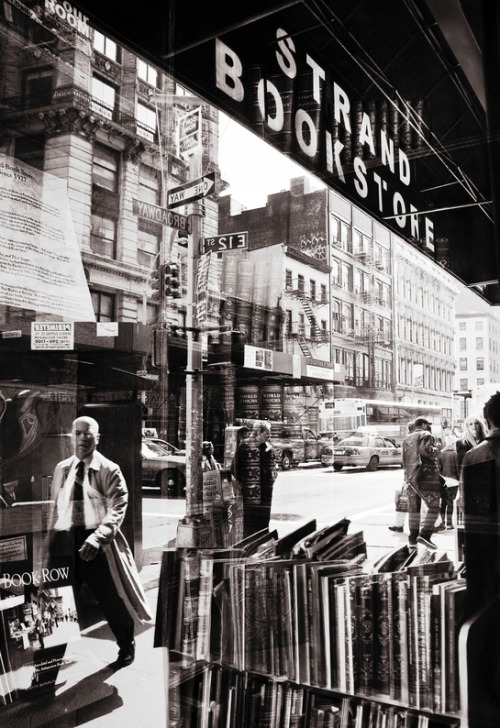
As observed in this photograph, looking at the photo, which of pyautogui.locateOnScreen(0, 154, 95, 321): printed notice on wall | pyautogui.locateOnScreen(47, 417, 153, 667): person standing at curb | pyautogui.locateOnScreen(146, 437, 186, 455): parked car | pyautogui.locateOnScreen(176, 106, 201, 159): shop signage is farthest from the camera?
pyautogui.locateOnScreen(47, 417, 153, 667): person standing at curb

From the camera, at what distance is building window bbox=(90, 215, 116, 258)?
116 inches

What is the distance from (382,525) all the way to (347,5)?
2.07 m

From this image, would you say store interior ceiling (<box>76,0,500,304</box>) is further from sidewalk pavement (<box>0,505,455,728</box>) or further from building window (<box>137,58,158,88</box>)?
sidewalk pavement (<box>0,505,455,728</box>)

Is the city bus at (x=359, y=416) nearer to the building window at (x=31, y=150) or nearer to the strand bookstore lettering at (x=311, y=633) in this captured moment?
the strand bookstore lettering at (x=311, y=633)

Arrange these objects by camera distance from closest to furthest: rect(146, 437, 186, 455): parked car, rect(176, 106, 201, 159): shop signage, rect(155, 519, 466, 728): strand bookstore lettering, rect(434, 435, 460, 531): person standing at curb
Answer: rect(155, 519, 466, 728): strand bookstore lettering
rect(434, 435, 460, 531): person standing at curb
rect(176, 106, 201, 159): shop signage
rect(146, 437, 186, 455): parked car

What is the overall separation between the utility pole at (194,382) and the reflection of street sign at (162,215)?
4 centimetres

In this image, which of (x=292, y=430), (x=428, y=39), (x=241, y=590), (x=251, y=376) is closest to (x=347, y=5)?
(x=428, y=39)

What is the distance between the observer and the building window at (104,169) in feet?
9.84

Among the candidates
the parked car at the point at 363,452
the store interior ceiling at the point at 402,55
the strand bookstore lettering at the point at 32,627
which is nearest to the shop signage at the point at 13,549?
the strand bookstore lettering at the point at 32,627

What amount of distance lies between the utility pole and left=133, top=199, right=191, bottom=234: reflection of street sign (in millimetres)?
39

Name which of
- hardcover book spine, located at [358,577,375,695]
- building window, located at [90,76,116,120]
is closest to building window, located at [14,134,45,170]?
building window, located at [90,76,116,120]

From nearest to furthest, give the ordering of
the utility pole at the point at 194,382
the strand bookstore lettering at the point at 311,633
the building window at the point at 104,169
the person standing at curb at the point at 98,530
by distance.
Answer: the strand bookstore lettering at the point at 311,633 → the utility pole at the point at 194,382 → the person standing at curb at the point at 98,530 → the building window at the point at 104,169

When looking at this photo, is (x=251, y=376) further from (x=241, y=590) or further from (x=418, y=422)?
(x=241, y=590)

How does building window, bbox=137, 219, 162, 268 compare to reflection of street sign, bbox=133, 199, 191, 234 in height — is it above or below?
below
